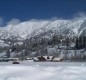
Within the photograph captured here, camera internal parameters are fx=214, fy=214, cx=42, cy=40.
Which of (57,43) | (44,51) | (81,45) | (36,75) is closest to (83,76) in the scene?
(36,75)

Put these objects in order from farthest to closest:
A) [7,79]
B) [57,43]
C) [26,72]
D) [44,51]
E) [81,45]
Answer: [57,43], [44,51], [81,45], [26,72], [7,79]

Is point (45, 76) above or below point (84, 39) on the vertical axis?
below

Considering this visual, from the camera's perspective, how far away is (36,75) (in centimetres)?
1110

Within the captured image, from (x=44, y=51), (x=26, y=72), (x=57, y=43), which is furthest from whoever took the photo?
(x=57, y=43)

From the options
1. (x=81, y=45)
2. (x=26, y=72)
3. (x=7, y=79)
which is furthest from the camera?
(x=81, y=45)

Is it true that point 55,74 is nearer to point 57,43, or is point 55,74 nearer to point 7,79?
point 7,79

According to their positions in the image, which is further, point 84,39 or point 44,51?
point 44,51

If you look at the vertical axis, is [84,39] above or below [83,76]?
above

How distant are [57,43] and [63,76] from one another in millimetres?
121398

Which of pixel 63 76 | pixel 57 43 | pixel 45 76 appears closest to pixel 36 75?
pixel 45 76

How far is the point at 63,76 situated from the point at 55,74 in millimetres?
626

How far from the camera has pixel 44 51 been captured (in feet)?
369

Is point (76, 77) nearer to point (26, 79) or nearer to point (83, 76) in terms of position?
point (83, 76)

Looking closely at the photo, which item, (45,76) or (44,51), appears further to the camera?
(44,51)
